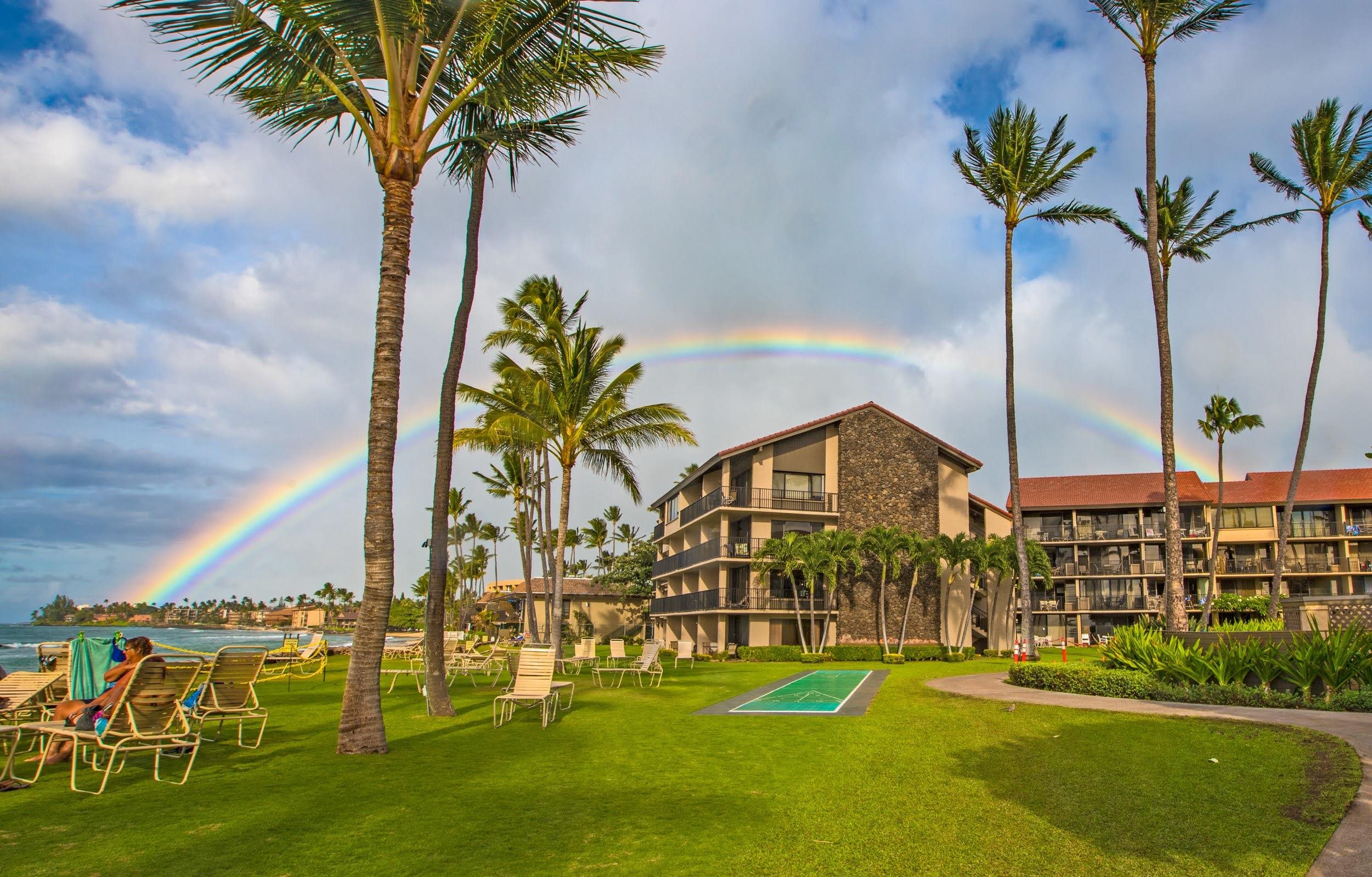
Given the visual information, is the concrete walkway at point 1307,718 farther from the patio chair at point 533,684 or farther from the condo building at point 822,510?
the condo building at point 822,510

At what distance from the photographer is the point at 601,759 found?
348 inches

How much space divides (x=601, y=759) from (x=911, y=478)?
31.1 meters

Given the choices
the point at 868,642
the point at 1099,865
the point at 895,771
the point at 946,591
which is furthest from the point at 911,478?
the point at 1099,865

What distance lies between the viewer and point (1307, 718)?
10.8 m

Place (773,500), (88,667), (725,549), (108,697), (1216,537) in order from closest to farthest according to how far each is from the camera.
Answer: (108,697) → (88,667) → (725,549) → (773,500) → (1216,537)

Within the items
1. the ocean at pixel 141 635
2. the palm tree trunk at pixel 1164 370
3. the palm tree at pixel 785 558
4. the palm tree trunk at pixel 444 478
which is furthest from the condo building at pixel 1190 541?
the palm tree trunk at pixel 444 478

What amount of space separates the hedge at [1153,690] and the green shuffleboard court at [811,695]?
11.9ft

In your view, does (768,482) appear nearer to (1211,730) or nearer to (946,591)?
(946,591)

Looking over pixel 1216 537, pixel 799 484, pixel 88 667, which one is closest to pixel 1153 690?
pixel 88 667

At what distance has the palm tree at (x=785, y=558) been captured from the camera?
32.8m

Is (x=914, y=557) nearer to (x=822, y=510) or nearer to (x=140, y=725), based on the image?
(x=822, y=510)

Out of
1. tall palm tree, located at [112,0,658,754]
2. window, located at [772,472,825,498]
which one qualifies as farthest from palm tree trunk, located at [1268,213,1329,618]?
tall palm tree, located at [112,0,658,754]

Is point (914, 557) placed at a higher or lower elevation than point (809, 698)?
higher

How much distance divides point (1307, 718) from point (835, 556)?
2208 cm
